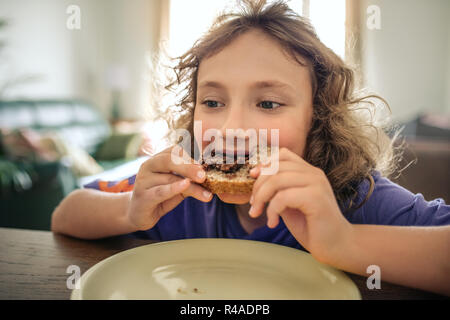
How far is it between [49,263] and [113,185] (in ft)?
1.42

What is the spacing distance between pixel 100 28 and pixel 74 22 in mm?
6258

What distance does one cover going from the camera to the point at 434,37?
202 inches

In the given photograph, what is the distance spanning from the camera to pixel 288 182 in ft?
1.80

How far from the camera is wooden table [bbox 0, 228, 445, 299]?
55cm

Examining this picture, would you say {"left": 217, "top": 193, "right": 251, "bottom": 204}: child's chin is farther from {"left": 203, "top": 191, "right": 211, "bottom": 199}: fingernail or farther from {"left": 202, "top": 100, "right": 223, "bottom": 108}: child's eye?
{"left": 202, "top": 100, "right": 223, "bottom": 108}: child's eye

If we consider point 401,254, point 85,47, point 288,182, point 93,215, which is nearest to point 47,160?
point 93,215

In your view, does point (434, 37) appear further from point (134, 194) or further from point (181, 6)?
point (134, 194)

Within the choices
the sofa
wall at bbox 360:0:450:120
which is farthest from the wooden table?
wall at bbox 360:0:450:120

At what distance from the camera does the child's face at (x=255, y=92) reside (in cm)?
78

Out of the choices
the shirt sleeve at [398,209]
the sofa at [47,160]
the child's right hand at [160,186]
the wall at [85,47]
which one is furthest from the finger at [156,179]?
the wall at [85,47]

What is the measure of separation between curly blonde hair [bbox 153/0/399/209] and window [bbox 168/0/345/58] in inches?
2.7

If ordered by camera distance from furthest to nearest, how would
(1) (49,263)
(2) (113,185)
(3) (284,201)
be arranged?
(2) (113,185) → (1) (49,263) → (3) (284,201)

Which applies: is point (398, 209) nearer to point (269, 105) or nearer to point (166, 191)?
point (269, 105)

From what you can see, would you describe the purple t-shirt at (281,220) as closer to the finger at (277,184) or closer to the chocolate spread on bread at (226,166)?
the chocolate spread on bread at (226,166)
